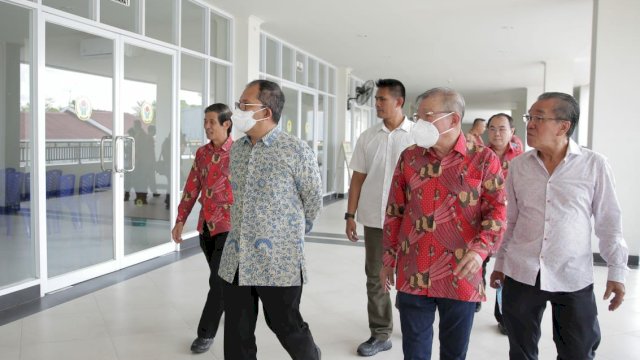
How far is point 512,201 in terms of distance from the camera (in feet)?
7.16

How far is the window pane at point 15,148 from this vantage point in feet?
12.8

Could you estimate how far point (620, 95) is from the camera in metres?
5.72

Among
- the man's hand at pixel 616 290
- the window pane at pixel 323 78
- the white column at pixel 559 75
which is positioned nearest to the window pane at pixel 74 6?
the man's hand at pixel 616 290

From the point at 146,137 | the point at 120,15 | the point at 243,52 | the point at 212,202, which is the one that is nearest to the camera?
the point at 212,202

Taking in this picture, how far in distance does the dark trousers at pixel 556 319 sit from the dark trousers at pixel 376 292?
3.38 feet

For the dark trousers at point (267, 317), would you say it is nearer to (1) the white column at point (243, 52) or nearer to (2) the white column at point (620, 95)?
(2) the white column at point (620, 95)

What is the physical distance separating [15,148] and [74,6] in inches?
55.5

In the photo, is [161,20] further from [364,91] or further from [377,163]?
[364,91]

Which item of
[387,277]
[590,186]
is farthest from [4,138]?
[590,186]

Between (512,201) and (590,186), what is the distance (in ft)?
1.01

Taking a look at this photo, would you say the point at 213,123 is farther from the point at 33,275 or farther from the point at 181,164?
the point at 181,164

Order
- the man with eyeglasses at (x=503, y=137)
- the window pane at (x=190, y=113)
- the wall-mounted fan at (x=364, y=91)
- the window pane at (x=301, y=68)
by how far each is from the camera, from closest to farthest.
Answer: the man with eyeglasses at (x=503, y=137) → the window pane at (x=190, y=113) → the window pane at (x=301, y=68) → the wall-mounted fan at (x=364, y=91)

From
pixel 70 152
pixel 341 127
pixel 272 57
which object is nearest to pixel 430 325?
pixel 70 152

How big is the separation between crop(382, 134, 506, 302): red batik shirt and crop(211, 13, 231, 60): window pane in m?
5.54
